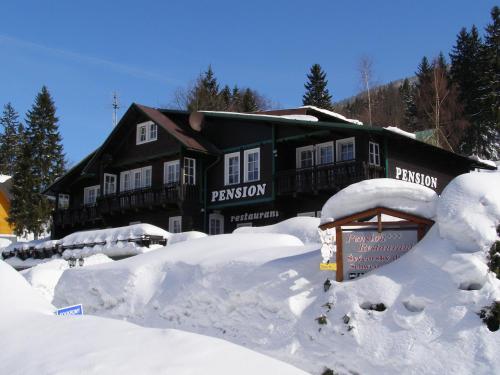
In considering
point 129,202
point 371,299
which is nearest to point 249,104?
point 129,202

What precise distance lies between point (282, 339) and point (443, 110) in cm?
4643

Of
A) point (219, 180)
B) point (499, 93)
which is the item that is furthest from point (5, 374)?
point (499, 93)

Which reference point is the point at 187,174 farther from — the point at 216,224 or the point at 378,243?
the point at 378,243

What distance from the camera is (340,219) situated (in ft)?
32.4

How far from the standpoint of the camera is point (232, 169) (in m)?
28.8

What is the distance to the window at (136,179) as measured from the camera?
107ft

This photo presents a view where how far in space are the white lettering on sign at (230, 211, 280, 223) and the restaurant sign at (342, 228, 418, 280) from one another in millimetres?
16911

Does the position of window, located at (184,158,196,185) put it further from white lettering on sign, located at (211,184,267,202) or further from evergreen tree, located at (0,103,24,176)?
evergreen tree, located at (0,103,24,176)

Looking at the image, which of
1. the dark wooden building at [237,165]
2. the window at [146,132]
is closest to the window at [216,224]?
the dark wooden building at [237,165]

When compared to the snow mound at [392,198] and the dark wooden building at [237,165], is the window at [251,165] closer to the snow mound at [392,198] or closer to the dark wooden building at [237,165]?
the dark wooden building at [237,165]

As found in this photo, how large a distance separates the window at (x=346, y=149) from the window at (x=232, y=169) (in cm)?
538

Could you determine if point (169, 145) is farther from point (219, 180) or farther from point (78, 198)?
point (78, 198)

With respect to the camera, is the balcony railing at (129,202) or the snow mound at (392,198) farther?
the balcony railing at (129,202)

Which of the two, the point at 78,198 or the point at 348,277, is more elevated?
the point at 78,198
